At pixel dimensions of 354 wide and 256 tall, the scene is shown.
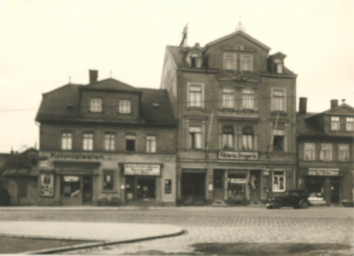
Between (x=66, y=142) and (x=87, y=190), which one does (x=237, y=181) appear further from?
(x=66, y=142)

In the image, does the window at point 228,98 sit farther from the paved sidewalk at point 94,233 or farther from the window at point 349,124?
the paved sidewalk at point 94,233

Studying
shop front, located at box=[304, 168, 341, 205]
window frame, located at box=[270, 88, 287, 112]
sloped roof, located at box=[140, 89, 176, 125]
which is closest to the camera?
sloped roof, located at box=[140, 89, 176, 125]

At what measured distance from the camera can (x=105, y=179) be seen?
135ft

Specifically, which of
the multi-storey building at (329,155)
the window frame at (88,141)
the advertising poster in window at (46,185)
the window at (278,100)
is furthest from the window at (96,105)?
the multi-storey building at (329,155)

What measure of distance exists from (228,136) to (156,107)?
266 inches

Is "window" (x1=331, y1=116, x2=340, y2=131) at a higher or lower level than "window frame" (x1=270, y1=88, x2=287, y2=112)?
lower

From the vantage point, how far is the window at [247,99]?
44656mm

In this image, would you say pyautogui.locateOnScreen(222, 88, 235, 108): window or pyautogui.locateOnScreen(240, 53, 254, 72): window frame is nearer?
pyautogui.locateOnScreen(222, 88, 235, 108): window

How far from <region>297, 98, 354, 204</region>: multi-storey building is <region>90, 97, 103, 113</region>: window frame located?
17859mm

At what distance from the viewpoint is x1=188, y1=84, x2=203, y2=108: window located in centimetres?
4362

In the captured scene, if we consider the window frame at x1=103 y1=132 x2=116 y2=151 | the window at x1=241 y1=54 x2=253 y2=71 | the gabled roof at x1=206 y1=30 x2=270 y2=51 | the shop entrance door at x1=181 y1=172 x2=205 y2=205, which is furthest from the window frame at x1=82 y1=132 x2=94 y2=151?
the window at x1=241 y1=54 x2=253 y2=71

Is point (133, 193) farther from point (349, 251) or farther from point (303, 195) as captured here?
point (349, 251)

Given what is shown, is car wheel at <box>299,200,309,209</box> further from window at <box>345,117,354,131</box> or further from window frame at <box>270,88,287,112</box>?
window at <box>345,117,354,131</box>

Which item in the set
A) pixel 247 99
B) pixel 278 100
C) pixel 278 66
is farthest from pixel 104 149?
pixel 278 66
